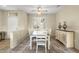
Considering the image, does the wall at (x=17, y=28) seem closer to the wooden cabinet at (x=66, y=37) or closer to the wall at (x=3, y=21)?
the wall at (x=3, y=21)

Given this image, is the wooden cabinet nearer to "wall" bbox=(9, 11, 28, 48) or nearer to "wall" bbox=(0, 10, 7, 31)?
"wall" bbox=(9, 11, 28, 48)

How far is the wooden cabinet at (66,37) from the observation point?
11.8 feet

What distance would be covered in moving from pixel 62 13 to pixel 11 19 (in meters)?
1.73

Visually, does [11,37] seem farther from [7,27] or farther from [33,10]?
[33,10]

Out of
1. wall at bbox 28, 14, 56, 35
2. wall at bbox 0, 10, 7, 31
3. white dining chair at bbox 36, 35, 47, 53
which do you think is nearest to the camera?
wall at bbox 0, 10, 7, 31

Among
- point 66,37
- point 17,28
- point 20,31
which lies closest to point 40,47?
point 20,31

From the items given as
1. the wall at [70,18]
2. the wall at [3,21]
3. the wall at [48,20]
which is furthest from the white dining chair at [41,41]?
the wall at [3,21]

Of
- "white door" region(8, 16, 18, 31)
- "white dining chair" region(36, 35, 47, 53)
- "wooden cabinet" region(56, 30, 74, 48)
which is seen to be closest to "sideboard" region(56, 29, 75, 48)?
"wooden cabinet" region(56, 30, 74, 48)

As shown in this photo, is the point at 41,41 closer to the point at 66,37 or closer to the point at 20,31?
the point at 20,31

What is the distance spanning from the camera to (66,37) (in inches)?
159

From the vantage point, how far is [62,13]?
11.8 ft

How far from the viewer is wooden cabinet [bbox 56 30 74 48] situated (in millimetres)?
3612
